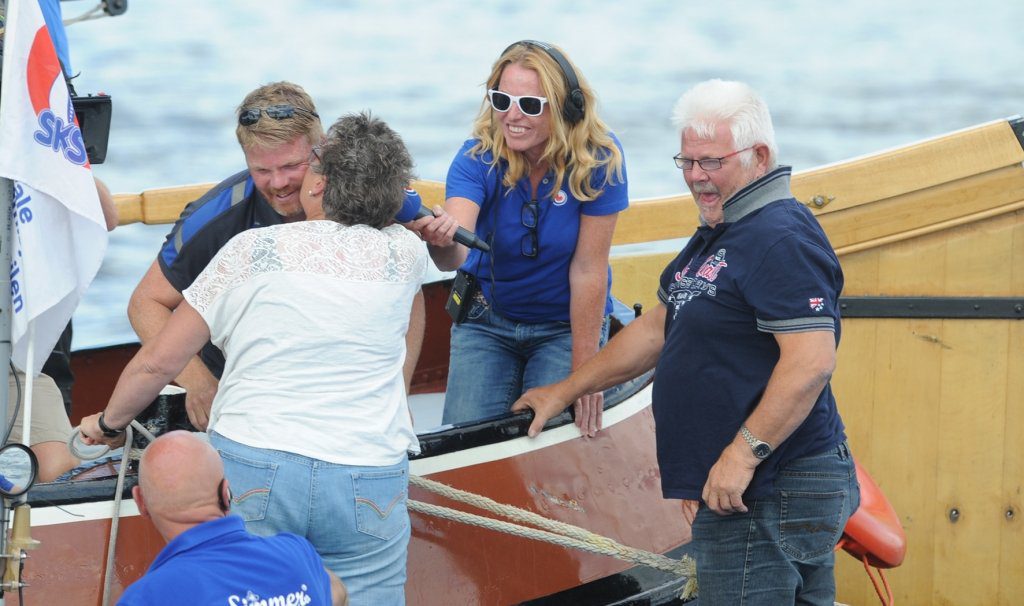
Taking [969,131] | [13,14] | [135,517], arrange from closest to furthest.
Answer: [13,14], [135,517], [969,131]

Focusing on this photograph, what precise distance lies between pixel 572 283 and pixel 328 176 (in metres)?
1.01

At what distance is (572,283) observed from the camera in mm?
3447

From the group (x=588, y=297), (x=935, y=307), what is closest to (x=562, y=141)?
(x=588, y=297)

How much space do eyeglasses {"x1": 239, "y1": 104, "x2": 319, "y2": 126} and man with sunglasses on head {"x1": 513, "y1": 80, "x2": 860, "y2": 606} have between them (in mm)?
765

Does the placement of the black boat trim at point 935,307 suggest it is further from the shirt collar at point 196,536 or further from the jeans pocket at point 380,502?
the shirt collar at point 196,536

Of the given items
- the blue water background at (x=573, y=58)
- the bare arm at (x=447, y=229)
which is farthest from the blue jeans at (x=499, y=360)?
the blue water background at (x=573, y=58)

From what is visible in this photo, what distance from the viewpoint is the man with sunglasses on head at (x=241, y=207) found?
287 centimetres

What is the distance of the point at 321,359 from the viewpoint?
250cm

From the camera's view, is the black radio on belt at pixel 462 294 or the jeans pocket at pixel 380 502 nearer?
the jeans pocket at pixel 380 502

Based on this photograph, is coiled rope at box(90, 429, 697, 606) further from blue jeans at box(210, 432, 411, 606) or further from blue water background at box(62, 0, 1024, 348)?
blue water background at box(62, 0, 1024, 348)

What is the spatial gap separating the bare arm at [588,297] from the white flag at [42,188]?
1209 millimetres

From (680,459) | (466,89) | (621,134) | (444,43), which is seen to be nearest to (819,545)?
(680,459)

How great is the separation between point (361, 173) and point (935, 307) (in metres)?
2.38

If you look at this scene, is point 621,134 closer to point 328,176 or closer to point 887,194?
point 887,194
